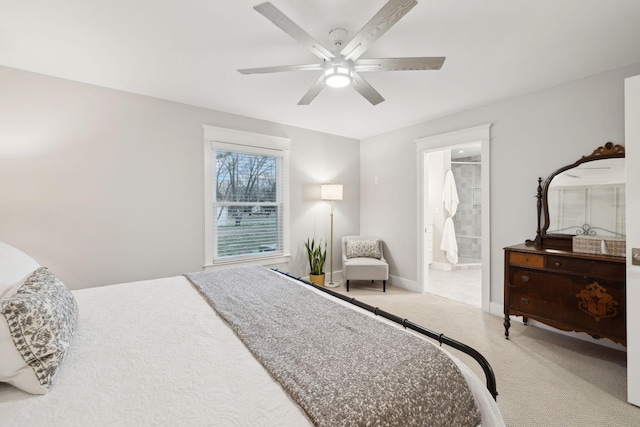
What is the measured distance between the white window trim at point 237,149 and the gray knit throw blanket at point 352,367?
6.88 ft

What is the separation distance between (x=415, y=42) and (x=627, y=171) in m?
1.67

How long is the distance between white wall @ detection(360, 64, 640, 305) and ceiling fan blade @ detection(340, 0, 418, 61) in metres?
2.31

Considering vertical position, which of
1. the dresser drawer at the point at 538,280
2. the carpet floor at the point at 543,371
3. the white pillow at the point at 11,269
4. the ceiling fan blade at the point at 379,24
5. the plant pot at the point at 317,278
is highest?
the ceiling fan blade at the point at 379,24

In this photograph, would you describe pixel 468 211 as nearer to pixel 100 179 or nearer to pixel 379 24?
pixel 379 24

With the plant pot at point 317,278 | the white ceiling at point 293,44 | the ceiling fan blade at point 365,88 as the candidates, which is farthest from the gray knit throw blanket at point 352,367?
the plant pot at point 317,278

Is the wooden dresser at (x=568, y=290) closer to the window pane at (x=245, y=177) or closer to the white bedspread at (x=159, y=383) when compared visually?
the white bedspread at (x=159, y=383)

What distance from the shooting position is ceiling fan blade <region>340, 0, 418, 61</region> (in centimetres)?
136

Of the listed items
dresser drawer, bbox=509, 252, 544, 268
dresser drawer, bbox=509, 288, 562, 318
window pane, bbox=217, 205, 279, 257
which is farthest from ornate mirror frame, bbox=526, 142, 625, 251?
window pane, bbox=217, 205, 279, 257

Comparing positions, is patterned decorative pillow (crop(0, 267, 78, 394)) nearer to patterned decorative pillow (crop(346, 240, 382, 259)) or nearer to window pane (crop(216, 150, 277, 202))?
window pane (crop(216, 150, 277, 202))

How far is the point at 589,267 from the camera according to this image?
225 centimetres

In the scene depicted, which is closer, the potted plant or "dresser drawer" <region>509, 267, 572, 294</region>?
"dresser drawer" <region>509, 267, 572, 294</region>

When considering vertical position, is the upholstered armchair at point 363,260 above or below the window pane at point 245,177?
below

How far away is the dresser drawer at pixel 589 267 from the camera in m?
2.12

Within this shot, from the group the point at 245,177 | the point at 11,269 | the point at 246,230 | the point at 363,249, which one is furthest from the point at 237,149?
the point at 11,269
